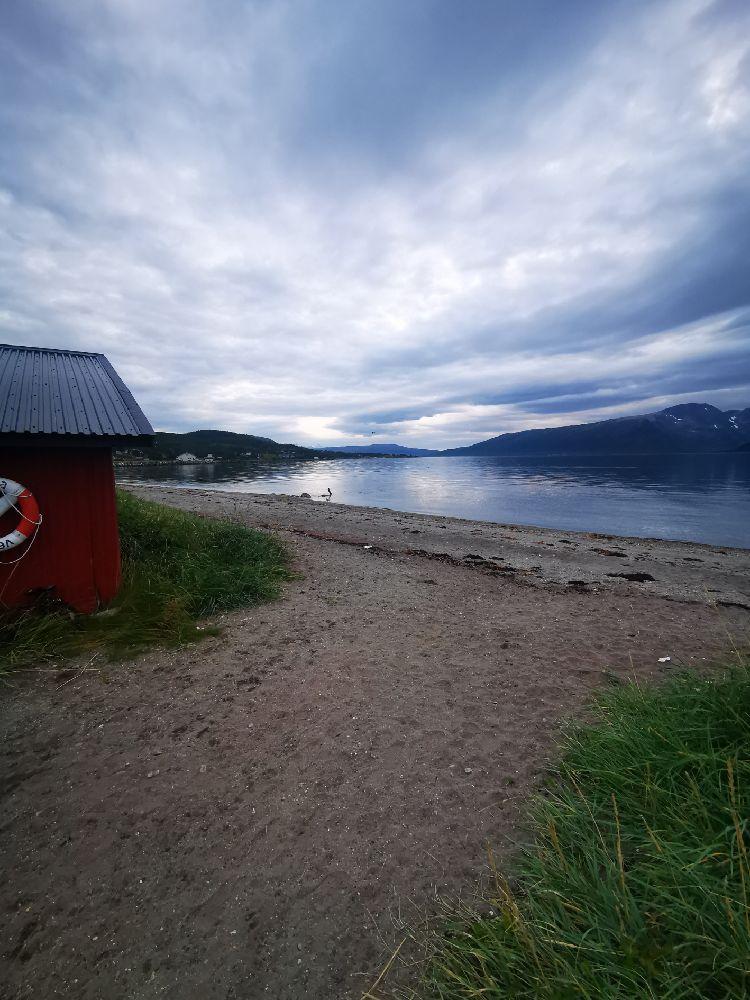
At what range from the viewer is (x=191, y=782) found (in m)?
3.50

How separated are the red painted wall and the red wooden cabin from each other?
0.04 ft

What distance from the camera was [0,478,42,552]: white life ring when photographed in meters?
5.39

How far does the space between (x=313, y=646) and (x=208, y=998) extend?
153 inches

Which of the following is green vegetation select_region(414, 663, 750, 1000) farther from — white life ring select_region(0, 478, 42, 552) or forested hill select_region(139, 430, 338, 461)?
forested hill select_region(139, 430, 338, 461)

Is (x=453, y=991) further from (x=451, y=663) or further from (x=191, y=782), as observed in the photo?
(x=451, y=663)

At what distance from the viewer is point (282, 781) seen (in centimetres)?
351

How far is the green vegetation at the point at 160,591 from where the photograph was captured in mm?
5512

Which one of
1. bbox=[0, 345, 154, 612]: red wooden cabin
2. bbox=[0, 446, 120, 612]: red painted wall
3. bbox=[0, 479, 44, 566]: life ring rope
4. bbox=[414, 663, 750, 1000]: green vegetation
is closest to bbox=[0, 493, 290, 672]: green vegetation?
bbox=[0, 446, 120, 612]: red painted wall

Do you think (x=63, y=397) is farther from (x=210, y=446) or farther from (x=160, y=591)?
(x=210, y=446)

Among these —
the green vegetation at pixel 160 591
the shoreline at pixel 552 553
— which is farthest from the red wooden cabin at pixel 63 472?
the shoreline at pixel 552 553

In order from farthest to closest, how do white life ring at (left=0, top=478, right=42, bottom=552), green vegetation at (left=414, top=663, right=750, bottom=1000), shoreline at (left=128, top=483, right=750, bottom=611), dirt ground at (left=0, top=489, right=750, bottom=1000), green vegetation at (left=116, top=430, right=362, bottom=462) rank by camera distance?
1. green vegetation at (left=116, top=430, right=362, bottom=462)
2. shoreline at (left=128, top=483, right=750, bottom=611)
3. white life ring at (left=0, top=478, right=42, bottom=552)
4. dirt ground at (left=0, top=489, right=750, bottom=1000)
5. green vegetation at (left=414, top=663, right=750, bottom=1000)

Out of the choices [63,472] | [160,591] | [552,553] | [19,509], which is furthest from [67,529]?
[552,553]

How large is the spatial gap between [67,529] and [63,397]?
194 centimetres

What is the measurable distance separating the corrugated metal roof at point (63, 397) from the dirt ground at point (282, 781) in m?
3.15
